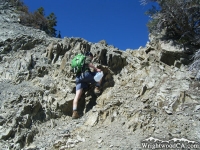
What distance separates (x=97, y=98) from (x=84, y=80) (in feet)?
3.30

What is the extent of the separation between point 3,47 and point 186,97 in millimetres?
10115

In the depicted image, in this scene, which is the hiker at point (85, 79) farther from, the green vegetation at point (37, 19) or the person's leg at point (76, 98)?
the green vegetation at point (37, 19)

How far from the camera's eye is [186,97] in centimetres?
884

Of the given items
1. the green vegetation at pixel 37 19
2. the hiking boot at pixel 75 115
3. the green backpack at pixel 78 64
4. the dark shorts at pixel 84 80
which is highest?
the green vegetation at pixel 37 19

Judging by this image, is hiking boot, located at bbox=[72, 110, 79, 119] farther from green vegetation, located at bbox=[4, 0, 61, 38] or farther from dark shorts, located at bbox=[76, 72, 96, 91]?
green vegetation, located at bbox=[4, 0, 61, 38]

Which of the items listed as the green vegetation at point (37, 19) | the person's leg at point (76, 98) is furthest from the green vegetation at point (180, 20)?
the green vegetation at point (37, 19)

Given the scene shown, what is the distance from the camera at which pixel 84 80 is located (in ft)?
32.2

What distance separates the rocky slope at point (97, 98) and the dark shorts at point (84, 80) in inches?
22.7

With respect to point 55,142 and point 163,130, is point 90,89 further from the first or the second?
point 163,130

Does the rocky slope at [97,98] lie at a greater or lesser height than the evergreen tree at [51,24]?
lesser

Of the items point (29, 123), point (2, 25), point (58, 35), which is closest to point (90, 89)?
point (29, 123)

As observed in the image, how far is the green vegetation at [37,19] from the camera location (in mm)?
19188

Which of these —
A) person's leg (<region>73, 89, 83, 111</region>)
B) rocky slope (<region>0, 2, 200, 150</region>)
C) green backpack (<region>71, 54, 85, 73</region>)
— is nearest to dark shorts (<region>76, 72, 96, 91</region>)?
person's leg (<region>73, 89, 83, 111</region>)

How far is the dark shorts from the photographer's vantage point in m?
9.76
